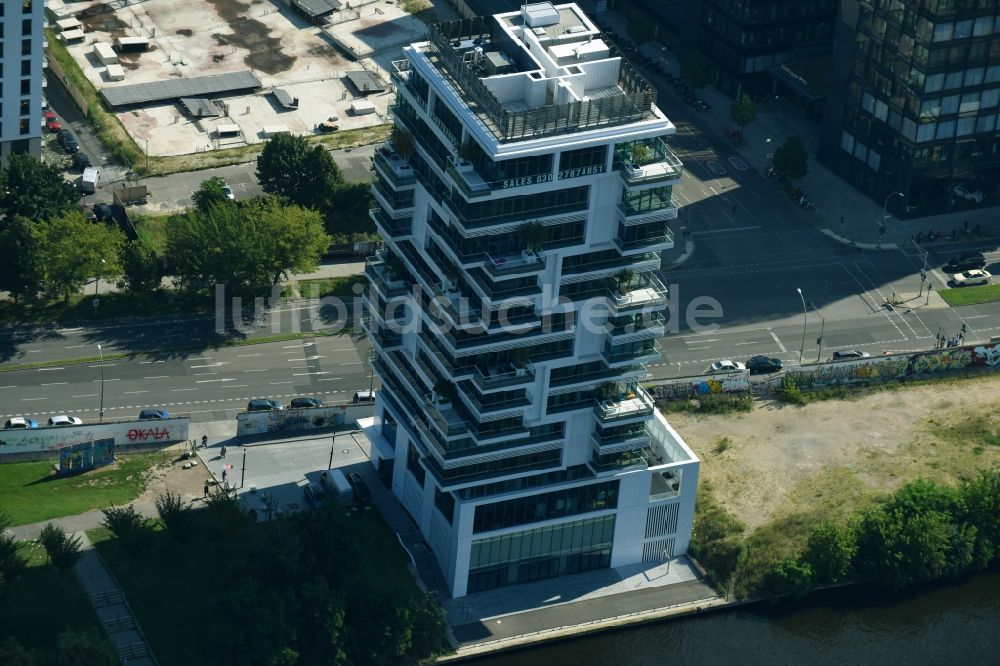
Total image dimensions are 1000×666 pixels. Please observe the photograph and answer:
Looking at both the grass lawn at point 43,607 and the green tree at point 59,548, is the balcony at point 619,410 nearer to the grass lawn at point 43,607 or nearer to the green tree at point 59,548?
the grass lawn at point 43,607

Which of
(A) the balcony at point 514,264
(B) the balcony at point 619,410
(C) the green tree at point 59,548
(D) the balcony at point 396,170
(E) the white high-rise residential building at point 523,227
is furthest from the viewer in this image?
(B) the balcony at point 619,410

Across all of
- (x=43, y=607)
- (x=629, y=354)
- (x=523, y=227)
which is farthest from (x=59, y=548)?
(x=629, y=354)

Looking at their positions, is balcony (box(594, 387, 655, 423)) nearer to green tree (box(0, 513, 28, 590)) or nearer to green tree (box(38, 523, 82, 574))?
green tree (box(38, 523, 82, 574))

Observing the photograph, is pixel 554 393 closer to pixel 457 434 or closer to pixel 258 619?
pixel 457 434

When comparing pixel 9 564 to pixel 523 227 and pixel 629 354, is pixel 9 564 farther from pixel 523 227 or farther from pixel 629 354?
pixel 629 354

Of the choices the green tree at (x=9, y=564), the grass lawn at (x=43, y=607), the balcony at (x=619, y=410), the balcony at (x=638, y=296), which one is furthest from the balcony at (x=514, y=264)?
the green tree at (x=9, y=564)

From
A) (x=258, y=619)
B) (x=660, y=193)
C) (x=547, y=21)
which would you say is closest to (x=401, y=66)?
(x=547, y=21)
